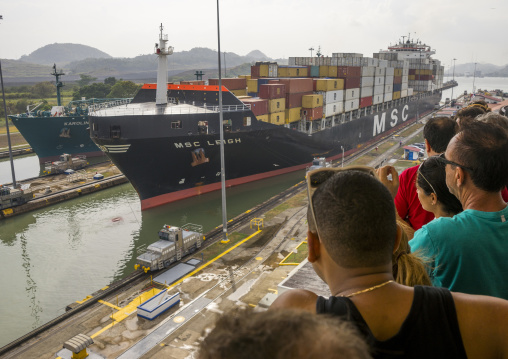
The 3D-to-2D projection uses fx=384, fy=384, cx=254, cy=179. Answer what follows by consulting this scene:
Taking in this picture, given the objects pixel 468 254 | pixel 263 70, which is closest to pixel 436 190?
pixel 468 254

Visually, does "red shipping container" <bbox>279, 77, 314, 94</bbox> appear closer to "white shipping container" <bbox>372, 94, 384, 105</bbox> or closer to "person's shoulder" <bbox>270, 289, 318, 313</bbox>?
"white shipping container" <bbox>372, 94, 384, 105</bbox>

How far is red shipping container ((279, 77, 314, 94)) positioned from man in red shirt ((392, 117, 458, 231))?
28.1 m

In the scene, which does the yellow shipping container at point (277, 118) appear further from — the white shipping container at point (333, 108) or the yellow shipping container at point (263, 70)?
the yellow shipping container at point (263, 70)

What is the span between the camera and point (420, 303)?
5.72 ft

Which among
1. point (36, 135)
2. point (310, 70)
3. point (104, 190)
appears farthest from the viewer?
point (310, 70)

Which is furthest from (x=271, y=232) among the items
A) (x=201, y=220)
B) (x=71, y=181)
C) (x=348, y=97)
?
(x=348, y=97)

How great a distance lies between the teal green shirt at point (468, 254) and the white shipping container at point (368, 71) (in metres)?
43.2

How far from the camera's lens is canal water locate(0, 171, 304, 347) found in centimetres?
1557

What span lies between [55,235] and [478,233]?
23444mm

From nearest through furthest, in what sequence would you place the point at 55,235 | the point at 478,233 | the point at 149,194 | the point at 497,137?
the point at 478,233
the point at 497,137
the point at 55,235
the point at 149,194

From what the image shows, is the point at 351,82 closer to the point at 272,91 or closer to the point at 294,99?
the point at 294,99

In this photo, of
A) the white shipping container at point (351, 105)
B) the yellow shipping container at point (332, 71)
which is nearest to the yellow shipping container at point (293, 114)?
the white shipping container at point (351, 105)

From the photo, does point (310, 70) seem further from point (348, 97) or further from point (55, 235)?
point (55, 235)

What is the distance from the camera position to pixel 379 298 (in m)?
1.76
